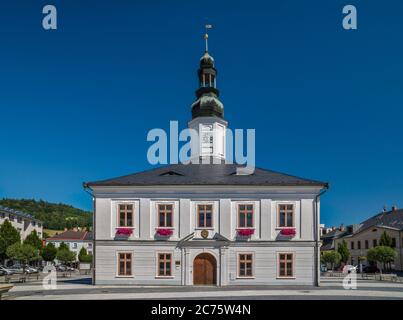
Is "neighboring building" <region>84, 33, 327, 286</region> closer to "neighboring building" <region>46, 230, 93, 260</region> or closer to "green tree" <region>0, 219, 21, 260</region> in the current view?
"green tree" <region>0, 219, 21, 260</region>

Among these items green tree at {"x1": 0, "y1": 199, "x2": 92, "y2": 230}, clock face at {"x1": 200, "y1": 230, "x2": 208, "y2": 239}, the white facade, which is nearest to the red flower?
the white facade

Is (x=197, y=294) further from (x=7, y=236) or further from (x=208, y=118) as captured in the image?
(x=7, y=236)

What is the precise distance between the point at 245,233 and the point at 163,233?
5.78 metres

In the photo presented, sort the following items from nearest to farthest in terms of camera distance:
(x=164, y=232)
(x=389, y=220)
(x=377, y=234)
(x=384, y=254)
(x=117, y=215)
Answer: (x=164, y=232) < (x=117, y=215) < (x=384, y=254) < (x=377, y=234) < (x=389, y=220)

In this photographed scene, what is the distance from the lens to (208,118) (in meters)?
39.7

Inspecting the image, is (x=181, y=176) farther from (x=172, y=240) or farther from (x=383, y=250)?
(x=383, y=250)

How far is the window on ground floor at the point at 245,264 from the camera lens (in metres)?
30.8

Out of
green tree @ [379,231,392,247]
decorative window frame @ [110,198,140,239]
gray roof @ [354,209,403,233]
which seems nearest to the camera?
decorative window frame @ [110,198,140,239]

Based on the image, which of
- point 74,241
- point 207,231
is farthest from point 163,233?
point 74,241

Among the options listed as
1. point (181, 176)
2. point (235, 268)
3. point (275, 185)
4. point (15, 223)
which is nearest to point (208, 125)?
point (181, 176)

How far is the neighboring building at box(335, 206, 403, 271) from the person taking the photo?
208 feet

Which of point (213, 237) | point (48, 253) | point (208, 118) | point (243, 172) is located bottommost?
point (48, 253)

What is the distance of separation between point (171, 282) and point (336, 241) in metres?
64.4

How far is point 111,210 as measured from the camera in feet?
104
